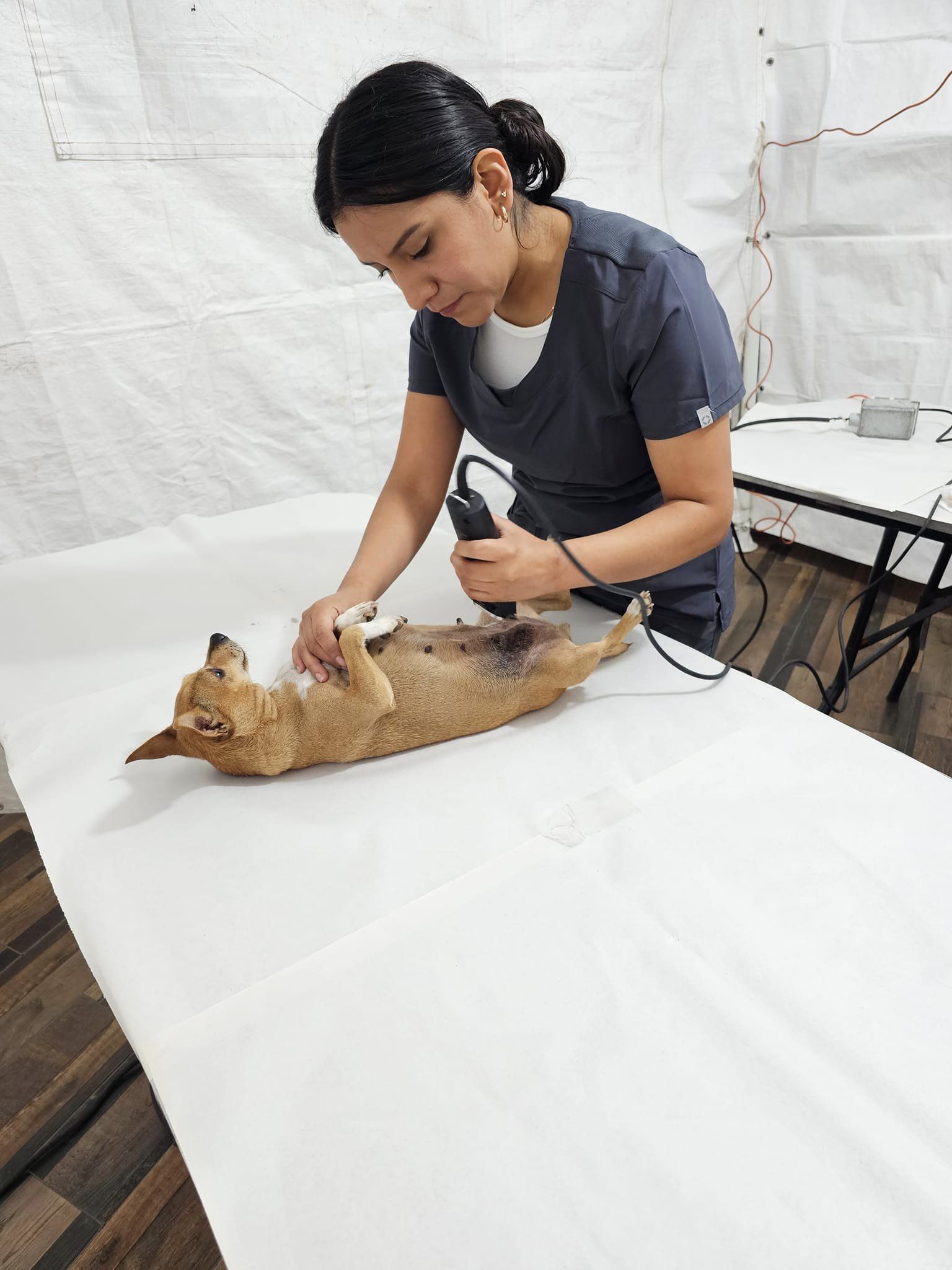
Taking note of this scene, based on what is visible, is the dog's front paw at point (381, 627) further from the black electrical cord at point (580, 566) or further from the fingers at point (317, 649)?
the black electrical cord at point (580, 566)

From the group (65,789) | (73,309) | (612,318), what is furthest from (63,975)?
(612,318)

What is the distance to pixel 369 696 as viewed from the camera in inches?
43.1

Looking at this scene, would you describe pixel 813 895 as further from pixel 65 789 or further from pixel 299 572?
pixel 299 572

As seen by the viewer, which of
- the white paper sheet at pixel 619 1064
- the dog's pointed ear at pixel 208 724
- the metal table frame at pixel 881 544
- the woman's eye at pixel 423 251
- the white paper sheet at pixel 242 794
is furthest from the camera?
the metal table frame at pixel 881 544

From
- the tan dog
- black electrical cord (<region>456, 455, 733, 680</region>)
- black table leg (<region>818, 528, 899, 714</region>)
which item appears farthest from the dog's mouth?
black table leg (<region>818, 528, 899, 714</region>)

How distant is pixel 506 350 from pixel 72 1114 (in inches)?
63.1

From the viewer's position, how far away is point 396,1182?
1.94ft

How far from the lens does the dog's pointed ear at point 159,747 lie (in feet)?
3.40

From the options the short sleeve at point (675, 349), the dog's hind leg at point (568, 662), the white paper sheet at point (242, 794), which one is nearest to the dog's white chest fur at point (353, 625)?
the white paper sheet at point (242, 794)

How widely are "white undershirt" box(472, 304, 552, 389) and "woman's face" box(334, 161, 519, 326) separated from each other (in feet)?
0.47

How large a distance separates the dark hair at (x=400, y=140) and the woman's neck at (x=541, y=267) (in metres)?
0.15

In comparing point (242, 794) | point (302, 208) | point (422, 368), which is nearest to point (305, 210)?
point (302, 208)

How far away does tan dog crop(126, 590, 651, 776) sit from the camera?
107 cm

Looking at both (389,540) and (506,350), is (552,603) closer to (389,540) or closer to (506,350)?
(389,540)
